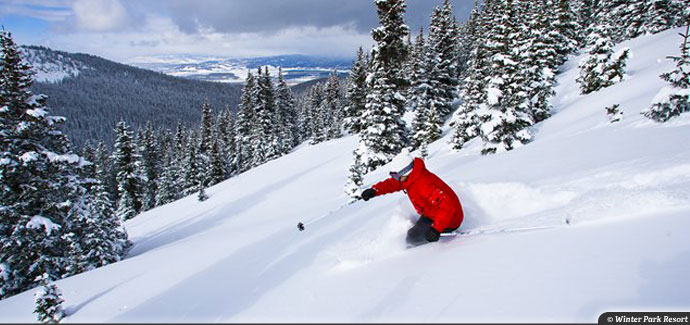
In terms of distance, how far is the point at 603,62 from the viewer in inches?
829

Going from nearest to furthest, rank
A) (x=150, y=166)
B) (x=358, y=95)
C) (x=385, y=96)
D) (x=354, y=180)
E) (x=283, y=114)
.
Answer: (x=354, y=180) → (x=385, y=96) → (x=358, y=95) → (x=150, y=166) → (x=283, y=114)

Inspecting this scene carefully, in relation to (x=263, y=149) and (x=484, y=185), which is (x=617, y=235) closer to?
(x=484, y=185)

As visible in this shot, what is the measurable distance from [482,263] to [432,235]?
3.02ft

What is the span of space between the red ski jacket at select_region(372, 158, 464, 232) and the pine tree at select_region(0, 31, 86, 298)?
44.3 ft

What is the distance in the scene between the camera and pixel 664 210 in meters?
3.80

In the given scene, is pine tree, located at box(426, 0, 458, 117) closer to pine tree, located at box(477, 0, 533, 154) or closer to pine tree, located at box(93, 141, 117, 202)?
pine tree, located at box(477, 0, 533, 154)

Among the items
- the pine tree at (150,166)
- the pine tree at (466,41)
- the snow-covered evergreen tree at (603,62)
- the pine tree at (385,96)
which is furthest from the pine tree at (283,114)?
the snow-covered evergreen tree at (603,62)

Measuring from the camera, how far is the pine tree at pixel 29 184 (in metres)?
11.4

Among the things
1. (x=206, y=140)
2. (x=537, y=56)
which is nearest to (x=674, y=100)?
(x=537, y=56)

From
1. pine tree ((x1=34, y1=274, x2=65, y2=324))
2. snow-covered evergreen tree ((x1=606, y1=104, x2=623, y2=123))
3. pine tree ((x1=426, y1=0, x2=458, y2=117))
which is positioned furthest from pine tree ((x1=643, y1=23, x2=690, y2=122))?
pine tree ((x1=426, y1=0, x2=458, y2=117))

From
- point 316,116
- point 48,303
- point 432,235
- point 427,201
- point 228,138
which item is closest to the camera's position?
point 432,235

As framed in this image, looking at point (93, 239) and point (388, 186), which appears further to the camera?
point (93, 239)

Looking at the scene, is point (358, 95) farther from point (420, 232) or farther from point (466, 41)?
point (420, 232)

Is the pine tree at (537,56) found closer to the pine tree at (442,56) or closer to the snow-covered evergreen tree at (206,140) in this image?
the pine tree at (442,56)
